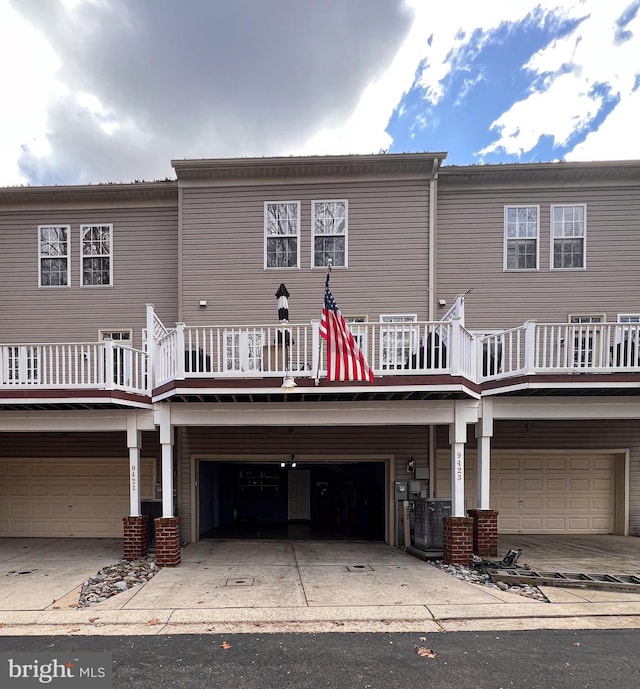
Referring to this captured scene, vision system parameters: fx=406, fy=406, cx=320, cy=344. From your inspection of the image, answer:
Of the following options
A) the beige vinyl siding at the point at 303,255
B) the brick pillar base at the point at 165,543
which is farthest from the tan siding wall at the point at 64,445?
the beige vinyl siding at the point at 303,255

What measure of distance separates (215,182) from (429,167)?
17.5 feet

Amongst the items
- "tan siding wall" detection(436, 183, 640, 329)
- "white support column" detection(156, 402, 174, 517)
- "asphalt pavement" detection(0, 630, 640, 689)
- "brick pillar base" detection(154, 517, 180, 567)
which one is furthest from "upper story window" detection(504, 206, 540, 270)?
"brick pillar base" detection(154, 517, 180, 567)

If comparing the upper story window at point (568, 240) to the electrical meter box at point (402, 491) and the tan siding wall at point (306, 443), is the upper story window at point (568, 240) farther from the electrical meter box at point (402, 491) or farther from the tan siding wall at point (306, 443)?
the electrical meter box at point (402, 491)

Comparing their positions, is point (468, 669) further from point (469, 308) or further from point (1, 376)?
point (1, 376)

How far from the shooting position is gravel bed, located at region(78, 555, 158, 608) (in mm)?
6301

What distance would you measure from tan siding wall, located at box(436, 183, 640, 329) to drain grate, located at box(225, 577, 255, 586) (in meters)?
7.50

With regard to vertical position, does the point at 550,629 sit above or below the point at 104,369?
below

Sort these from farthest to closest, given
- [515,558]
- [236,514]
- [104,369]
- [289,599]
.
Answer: [236,514] < [104,369] < [515,558] < [289,599]

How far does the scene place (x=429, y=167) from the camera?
32.7 feet

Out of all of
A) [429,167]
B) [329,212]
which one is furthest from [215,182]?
[429,167]

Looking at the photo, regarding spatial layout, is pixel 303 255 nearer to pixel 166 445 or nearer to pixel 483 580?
pixel 166 445

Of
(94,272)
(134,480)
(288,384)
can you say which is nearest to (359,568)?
(288,384)

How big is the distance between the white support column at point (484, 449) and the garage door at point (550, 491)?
6.70ft

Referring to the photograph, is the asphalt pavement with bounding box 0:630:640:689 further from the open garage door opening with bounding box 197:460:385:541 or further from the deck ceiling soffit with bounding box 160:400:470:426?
the open garage door opening with bounding box 197:460:385:541
